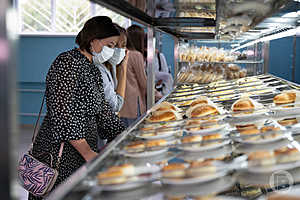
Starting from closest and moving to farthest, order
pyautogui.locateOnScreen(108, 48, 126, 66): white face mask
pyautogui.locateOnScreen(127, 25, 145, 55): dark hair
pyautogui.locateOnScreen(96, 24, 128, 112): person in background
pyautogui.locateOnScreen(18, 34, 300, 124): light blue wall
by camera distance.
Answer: pyautogui.locateOnScreen(96, 24, 128, 112): person in background < pyautogui.locateOnScreen(108, 48, 126, 66): white face mask < pyautogui.locateOnScreen(127, 25, 145, 55): dark hair < pyautogui.locateOnScreen(18, 34, 300, 124): light blue wall

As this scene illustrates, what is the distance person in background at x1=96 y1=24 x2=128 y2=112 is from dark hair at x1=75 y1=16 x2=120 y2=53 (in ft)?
1.16

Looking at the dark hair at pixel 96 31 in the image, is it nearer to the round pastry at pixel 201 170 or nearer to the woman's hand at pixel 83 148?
the woman's hand at pixel 83 148

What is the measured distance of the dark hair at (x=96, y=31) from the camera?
1.96 m

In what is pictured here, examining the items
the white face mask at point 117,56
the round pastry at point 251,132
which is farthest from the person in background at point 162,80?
the round pastry at point 251,132

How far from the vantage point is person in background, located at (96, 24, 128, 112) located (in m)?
2.32

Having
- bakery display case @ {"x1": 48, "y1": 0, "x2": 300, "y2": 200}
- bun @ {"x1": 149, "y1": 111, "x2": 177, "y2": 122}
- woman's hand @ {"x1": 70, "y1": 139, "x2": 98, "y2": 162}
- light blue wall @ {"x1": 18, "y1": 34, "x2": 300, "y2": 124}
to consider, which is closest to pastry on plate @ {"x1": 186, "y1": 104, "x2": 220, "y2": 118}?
bakery display case @ {"x1": 48, "y1": 0, "x2": 300, "y2": 200}

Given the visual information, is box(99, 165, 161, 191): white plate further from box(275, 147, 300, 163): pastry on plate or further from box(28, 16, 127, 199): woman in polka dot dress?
box(28, 16, 127, 199): woman in polka dot dress

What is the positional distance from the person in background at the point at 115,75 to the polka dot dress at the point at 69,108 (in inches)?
13.0

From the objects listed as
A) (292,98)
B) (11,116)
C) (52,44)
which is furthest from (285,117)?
(52,44)

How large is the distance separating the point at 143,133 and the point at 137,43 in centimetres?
292

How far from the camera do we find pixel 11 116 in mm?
480

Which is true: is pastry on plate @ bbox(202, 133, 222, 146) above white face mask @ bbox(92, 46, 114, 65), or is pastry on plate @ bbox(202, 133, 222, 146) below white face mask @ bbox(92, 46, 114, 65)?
below

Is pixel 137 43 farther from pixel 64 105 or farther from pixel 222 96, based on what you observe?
pixel 64 105

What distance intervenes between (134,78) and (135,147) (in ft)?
9.66
